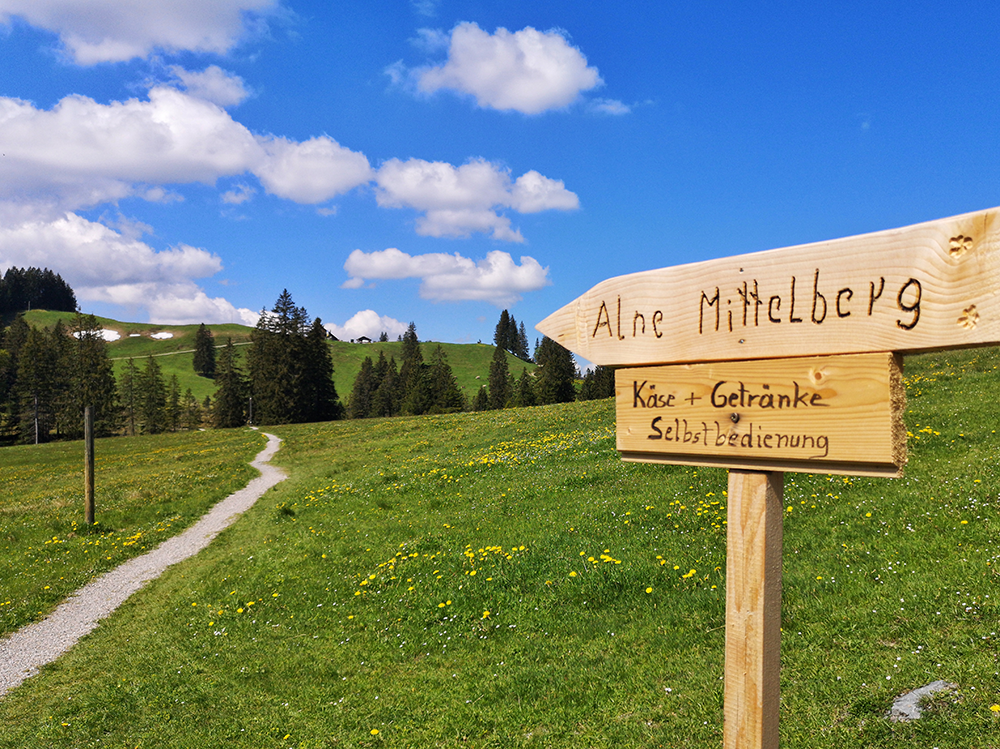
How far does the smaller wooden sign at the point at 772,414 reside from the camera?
9.51 ft

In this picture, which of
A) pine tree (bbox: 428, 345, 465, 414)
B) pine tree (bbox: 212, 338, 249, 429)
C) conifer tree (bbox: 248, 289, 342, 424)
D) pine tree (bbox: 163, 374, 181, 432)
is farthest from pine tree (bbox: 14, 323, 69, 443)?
pine tree (bbox: 428, 345, 465, 414)

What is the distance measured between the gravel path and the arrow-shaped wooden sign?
1144 centimetres

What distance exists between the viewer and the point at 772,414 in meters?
3.20

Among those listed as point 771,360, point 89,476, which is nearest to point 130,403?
point 89,476

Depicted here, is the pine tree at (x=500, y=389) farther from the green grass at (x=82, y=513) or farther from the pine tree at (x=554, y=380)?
the green grass at (x=82, y=513)

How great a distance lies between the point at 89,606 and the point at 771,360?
603 inches

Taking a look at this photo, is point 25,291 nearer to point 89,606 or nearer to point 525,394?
point 525,394

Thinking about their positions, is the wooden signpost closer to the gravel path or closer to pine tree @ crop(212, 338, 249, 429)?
the gravel path

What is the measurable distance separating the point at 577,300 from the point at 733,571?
203 centimetres

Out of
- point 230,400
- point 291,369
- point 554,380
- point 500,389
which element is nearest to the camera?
point 291,369

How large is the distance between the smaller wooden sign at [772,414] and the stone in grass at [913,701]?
3429mm

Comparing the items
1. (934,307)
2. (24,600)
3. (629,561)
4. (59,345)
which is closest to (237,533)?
(24,600)

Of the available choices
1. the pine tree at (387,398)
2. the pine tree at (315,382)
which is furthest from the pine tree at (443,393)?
the pine tree at (315,382)

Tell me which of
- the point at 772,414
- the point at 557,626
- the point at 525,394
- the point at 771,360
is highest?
the point at 771,360
